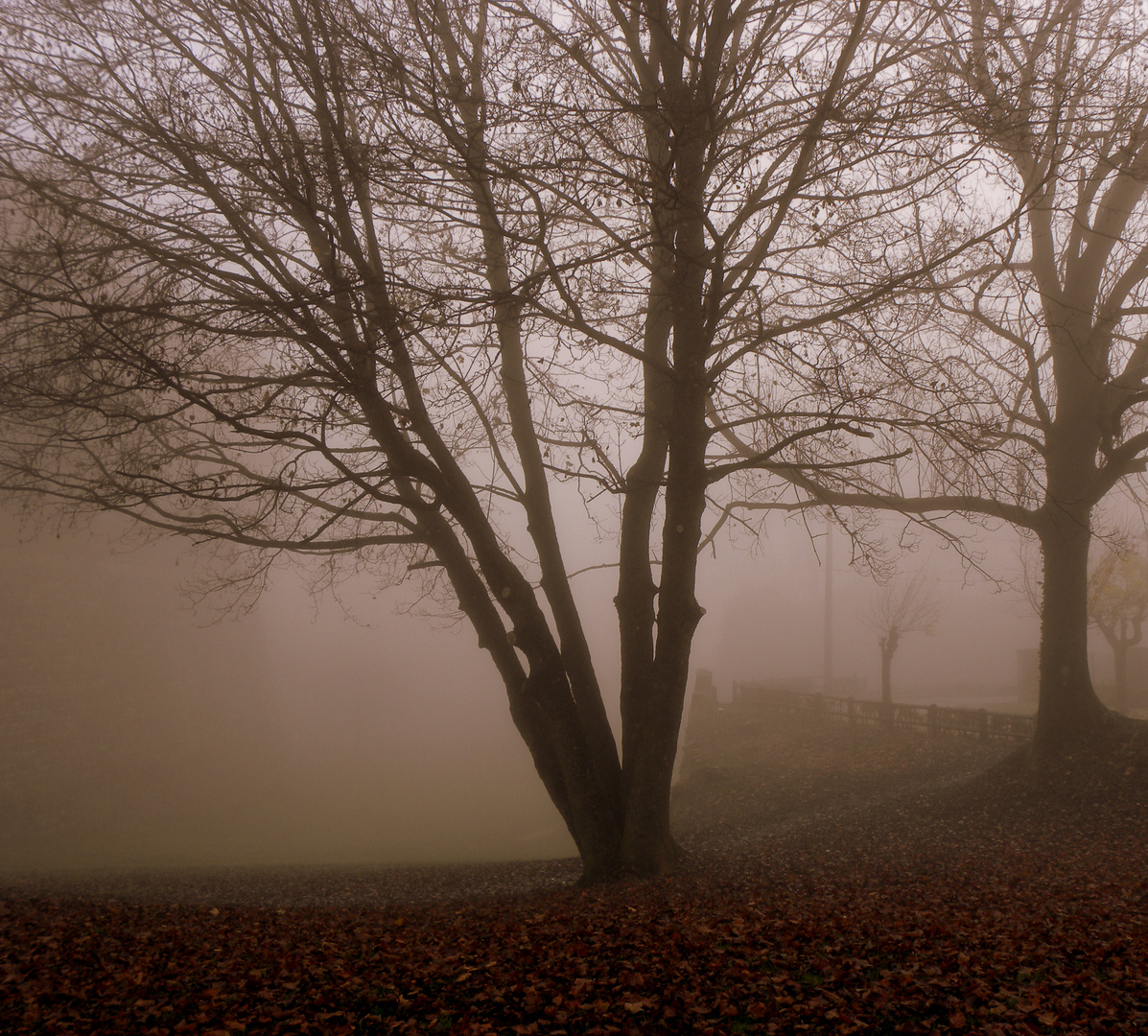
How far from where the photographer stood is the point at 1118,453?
873 cm

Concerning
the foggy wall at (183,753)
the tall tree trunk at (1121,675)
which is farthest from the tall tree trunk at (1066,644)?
the tall tree trunk at (1121,675)

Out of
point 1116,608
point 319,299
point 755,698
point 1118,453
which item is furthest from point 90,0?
point 1116,608

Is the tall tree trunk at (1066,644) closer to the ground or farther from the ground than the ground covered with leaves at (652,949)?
farther from the ground

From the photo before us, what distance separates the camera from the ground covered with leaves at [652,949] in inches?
125

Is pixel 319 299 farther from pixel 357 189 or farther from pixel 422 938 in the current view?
pixel 422 938

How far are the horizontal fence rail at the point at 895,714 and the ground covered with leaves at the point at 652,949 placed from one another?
24.1ft

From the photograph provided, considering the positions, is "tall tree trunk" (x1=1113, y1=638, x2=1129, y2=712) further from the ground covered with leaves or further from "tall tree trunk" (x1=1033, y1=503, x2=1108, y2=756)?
the ground covered with leaves

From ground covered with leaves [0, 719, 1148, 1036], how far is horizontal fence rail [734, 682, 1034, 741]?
7346 mm

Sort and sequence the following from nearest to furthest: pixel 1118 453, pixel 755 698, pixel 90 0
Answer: pixel 90 0
pixel 1118 453
pixel 755 698

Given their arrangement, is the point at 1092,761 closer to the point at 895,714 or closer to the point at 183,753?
the point at 895,714

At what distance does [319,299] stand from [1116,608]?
22833mm

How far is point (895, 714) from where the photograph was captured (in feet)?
57.5

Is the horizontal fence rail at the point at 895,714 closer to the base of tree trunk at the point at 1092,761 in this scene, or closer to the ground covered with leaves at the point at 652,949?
the base of tree trunk at the point at 1092,761

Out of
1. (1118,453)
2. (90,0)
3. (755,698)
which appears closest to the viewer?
(90,0)
